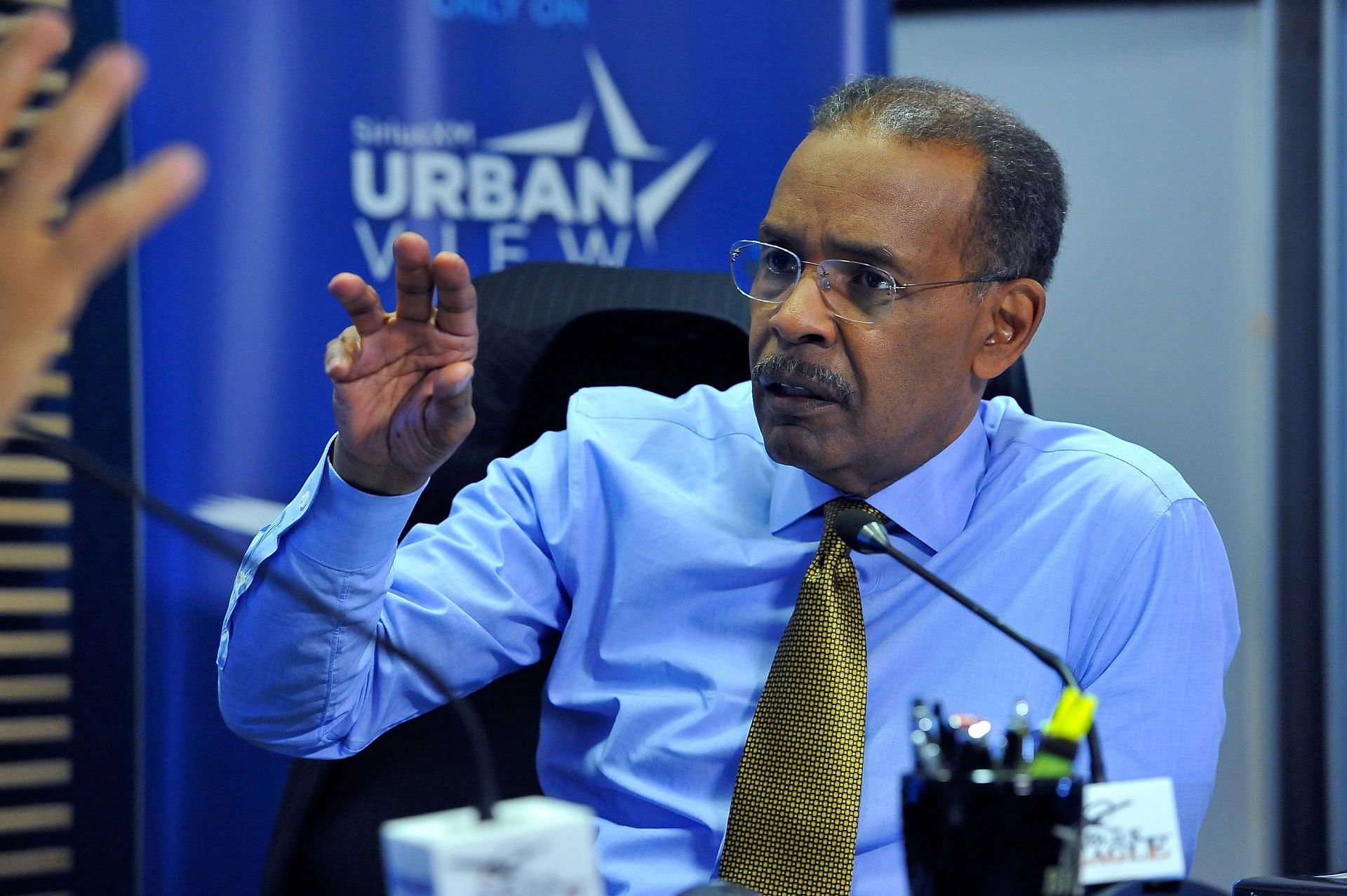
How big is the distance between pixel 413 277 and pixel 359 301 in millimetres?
51

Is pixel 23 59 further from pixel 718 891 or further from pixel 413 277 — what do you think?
pixel 718 891

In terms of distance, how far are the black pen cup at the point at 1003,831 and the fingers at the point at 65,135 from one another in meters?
0.56

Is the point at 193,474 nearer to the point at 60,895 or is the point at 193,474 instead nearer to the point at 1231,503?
the point at 60,895

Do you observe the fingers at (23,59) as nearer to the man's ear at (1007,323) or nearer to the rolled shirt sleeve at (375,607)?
the rolled shirt sleeve at (375,607)

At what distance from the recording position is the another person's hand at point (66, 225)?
2.01 feet

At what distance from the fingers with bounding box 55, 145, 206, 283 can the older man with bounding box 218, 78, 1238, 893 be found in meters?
0.53

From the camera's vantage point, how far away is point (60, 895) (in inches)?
81.0

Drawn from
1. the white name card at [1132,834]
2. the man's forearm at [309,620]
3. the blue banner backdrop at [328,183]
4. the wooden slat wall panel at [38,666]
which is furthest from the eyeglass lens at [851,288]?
the wooden slat wall panel at [38,666]

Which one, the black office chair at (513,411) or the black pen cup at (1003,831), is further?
the black office chair at (513,411)

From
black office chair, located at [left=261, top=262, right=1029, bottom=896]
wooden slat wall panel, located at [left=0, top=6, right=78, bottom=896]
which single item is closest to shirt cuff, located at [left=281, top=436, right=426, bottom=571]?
black office chair, located at [left=261, top=262, right=1029, bottom=896]

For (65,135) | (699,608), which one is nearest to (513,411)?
(699,608)

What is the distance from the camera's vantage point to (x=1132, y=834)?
34.4 inches

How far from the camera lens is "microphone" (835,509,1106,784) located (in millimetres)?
944

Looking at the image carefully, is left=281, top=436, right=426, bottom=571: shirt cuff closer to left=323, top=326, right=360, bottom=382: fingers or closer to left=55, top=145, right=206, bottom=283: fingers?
left=323, top=326, right=360, bottom=382: fingers
